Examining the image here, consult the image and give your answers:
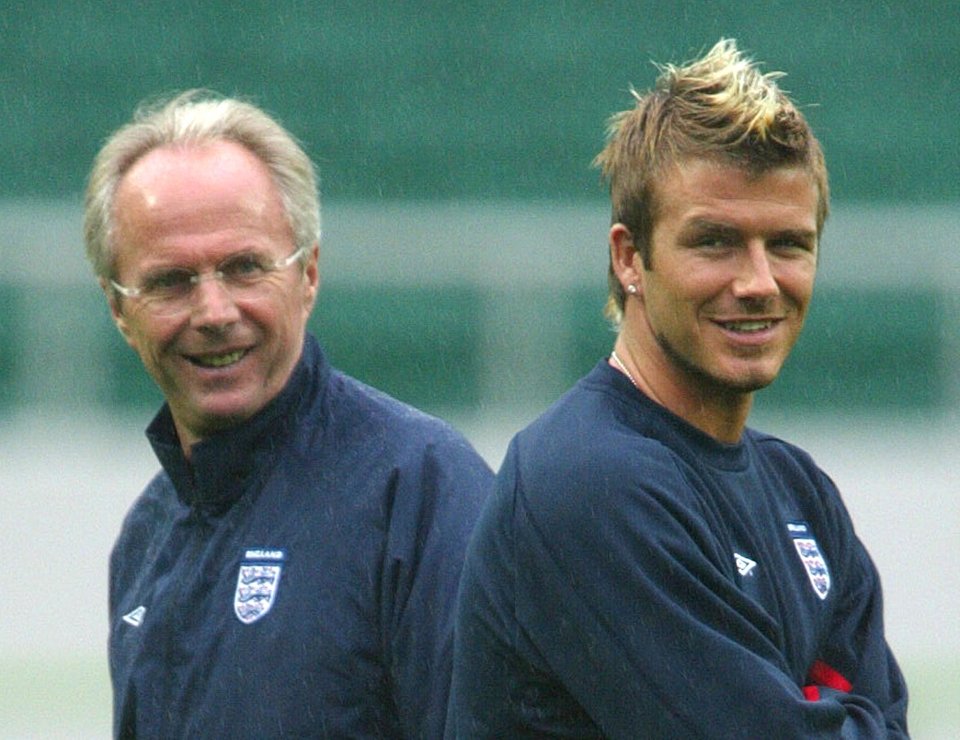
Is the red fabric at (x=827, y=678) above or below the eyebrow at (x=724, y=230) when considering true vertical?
below

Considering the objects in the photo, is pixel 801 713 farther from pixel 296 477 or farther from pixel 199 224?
pixel 199 224

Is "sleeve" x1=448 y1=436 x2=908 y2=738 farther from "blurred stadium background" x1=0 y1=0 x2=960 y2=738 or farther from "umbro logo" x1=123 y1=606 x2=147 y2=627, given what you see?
"blurred stadium background" x1=0 y1=0 x2=960 y2=738

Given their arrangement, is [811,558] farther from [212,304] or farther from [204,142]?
[204,142]

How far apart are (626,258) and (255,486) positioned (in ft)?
2.60

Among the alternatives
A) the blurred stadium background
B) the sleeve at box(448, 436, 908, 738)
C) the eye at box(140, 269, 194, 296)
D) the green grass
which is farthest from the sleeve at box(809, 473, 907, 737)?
the blurred stadium background

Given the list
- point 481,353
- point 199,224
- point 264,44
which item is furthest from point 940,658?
point 199,224

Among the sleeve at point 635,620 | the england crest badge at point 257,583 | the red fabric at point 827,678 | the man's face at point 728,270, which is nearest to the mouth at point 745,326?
the man's face at point 728,270

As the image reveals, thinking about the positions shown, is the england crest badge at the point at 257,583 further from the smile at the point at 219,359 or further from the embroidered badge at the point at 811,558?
the embroidered badge at the point at 811,558

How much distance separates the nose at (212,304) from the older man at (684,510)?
700mm

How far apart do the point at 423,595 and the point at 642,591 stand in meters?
0.52

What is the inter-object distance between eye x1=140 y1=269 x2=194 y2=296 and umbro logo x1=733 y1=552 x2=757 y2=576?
1119mm

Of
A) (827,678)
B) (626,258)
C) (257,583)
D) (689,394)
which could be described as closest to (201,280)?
(257,583)

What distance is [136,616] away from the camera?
12.0 ft

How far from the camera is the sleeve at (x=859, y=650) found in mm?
3160
